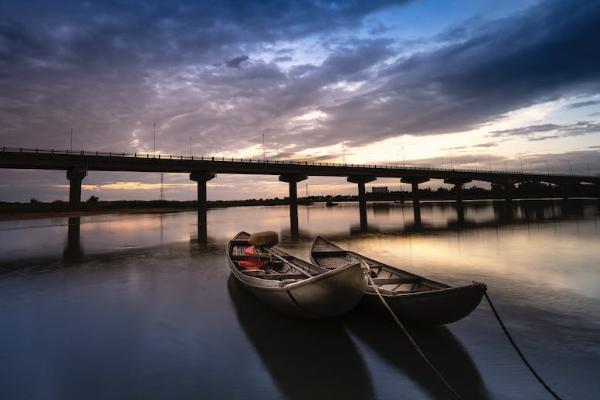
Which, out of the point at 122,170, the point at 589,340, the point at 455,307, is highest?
the point at 122,170

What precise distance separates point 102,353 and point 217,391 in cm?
342

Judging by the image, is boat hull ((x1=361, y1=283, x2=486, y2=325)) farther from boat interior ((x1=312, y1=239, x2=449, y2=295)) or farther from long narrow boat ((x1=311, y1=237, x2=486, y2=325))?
boat interior ((x1=312, y1=239, x2=449, y2=295))

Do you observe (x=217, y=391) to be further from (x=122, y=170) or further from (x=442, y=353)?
(x=122, y=170)

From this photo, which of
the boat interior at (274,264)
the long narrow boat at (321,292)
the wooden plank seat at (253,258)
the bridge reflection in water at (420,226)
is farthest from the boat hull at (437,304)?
the bridge reflection in water at (420,226)

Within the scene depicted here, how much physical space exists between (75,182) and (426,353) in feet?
191

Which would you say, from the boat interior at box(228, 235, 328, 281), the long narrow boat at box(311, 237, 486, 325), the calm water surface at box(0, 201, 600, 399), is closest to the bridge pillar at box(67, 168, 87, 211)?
the calm water surface at box(0, 201, 600, 399)

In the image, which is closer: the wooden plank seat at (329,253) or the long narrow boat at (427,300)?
the long narrow boat at (427,300)

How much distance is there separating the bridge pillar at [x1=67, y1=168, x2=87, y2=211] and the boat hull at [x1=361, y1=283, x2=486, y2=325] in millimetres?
54928

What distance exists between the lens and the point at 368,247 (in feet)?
76.1

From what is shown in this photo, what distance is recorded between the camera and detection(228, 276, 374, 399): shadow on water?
5.44 metres

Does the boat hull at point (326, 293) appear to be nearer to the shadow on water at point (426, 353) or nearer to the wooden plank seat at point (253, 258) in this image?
the shadow on water at point (426, 353)

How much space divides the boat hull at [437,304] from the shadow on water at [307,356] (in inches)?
59.7

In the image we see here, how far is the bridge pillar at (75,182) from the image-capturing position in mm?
47625

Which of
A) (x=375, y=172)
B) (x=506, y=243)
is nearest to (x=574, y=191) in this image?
(x=375, y=172)
